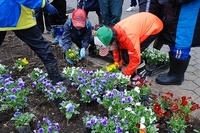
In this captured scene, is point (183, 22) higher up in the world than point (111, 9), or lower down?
higher up

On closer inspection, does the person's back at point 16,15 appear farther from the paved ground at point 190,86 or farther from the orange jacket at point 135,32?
the paved ground at point 190,86

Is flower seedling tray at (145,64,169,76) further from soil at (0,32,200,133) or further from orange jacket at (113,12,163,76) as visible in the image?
soil at (0,32,200,133)

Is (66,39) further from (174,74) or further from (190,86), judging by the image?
(190,86)

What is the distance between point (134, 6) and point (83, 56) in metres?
3.62

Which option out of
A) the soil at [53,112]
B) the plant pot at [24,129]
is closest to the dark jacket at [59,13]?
the soil at [53,112]

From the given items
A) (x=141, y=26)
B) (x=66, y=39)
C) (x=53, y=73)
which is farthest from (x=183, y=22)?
(x=66, y=39)

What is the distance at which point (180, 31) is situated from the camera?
313cm

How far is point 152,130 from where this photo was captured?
92.0 inches

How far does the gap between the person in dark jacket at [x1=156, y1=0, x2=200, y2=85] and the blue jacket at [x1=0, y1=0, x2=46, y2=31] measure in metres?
1.51

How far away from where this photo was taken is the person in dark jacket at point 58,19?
488 centimetres

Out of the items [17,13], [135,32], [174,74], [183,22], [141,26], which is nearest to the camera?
[17,13]

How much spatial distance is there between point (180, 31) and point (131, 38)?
0.58 meters

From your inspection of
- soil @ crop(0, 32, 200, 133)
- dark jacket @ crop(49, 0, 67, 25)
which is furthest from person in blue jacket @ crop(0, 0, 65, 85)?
dark jacket @ crop(49, 0, 67, 25)

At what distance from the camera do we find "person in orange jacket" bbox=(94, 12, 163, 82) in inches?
122
